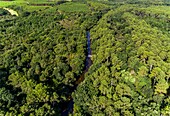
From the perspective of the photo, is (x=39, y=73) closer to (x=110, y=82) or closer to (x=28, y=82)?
(x=28, y=82)

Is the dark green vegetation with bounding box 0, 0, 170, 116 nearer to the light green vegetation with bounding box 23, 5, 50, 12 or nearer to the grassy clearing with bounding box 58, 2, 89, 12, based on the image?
the light green vegetation with bounding box 23, 5, 50, 12

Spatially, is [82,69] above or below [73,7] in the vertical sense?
below

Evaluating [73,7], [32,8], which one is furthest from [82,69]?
[73,7]

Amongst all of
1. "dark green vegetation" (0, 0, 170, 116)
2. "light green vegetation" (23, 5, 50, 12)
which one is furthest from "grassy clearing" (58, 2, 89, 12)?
"dark green vegetation" (0, 0, 170, 116)

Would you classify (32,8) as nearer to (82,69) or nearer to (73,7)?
Result: (73,7)

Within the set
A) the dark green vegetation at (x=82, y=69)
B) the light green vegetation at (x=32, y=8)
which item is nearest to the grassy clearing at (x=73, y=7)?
the light green vegetation at (x=32, y=8)

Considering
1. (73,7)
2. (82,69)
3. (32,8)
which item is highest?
(73,7)

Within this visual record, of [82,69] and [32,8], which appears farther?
[32,8]
